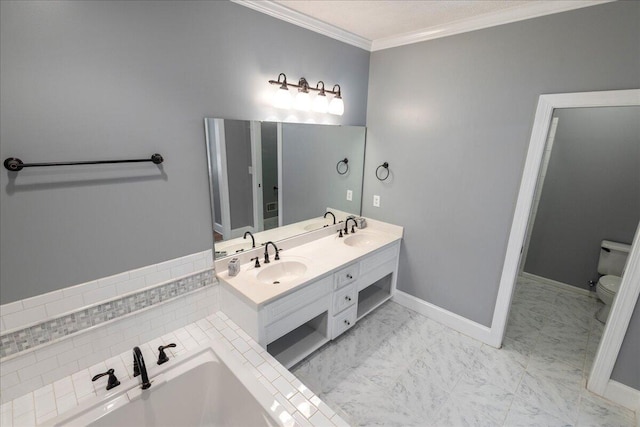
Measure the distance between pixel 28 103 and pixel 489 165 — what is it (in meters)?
2.78

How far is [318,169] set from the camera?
275cm

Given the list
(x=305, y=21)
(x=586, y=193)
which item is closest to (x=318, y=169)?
(x=305, y=21)

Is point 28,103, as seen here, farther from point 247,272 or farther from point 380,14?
point 380,14

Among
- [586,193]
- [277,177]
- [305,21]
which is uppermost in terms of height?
[305,21]

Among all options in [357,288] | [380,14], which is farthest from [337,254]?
[380,14]

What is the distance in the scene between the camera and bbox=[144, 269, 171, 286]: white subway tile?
5.60 feet

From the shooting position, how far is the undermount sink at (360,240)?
2.83m

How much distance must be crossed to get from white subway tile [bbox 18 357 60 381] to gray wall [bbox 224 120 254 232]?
3.50ft

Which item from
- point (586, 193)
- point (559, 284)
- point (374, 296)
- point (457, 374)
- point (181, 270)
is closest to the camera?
point (181, 270)

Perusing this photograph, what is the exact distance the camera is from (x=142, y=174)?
1.59m

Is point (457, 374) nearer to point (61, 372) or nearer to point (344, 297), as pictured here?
point (344, 297)

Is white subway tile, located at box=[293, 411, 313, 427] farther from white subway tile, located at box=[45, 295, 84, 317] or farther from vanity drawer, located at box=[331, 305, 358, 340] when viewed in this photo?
white subway tile, located at box=[45, 295, 84, 317]

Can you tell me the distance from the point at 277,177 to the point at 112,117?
3.81 feet

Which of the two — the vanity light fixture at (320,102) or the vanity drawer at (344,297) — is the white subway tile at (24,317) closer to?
the vanity drawer at (344,297)
